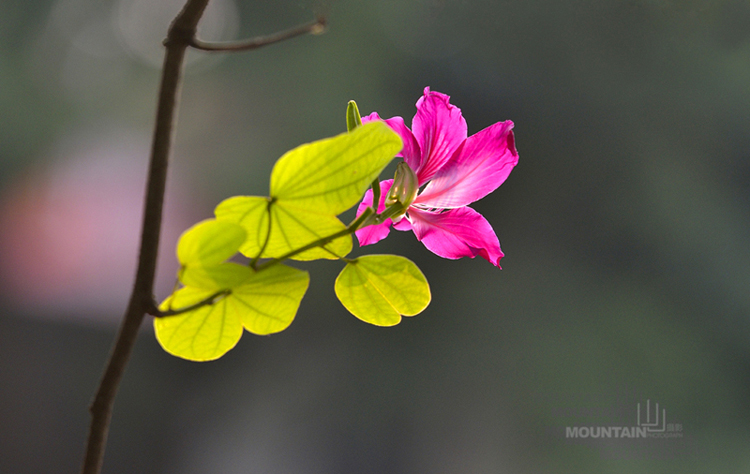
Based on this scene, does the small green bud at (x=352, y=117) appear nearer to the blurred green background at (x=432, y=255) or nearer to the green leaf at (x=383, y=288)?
the green leaf at (x=383, y=288)

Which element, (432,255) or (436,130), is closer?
(436,130)

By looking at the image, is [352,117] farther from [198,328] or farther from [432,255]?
[432,255]

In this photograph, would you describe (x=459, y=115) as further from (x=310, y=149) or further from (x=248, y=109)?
(x=248, y=109)

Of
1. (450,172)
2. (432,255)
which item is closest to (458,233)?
(450,172)

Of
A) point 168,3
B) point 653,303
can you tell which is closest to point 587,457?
point 653,303

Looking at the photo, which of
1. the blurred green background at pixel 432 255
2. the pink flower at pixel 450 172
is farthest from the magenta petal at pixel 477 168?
the blurred green background at pixel 432 255

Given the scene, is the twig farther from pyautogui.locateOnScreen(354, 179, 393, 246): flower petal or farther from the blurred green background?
the blurred green background

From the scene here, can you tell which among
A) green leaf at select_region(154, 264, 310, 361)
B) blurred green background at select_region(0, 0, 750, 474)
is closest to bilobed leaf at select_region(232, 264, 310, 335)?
green leaf at select_region(154, 264, 310, 361)
